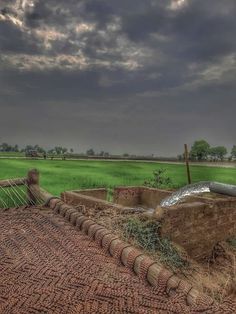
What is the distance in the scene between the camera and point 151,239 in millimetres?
4656

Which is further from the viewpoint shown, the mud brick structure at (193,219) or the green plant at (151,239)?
the mud brick structure at (193,219)

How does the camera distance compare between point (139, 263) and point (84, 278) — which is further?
point (139, 263)

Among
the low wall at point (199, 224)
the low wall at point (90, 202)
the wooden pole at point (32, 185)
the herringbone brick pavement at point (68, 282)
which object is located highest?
the wooden pole at point (32, 185)

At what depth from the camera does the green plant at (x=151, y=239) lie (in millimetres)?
4305

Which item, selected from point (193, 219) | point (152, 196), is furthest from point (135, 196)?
point (193, 219)

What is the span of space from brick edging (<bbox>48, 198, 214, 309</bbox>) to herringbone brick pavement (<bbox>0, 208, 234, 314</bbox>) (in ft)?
0.17

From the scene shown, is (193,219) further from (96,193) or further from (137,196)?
(137,196)

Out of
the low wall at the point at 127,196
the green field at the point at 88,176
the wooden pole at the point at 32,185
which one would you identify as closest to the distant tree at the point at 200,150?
the green field at the point at 88,176

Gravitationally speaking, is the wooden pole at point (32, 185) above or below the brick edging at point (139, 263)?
above

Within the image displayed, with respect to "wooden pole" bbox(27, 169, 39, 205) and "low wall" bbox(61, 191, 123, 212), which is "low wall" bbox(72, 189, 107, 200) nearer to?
"low wall" bbox(61, 191, 123, 212)

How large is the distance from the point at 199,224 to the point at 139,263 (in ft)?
11.5

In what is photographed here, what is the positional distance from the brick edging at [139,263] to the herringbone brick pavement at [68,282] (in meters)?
0.05

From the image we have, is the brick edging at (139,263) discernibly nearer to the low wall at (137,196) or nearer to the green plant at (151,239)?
the green plant at (151,239)

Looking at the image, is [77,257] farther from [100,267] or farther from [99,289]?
[99,289]
